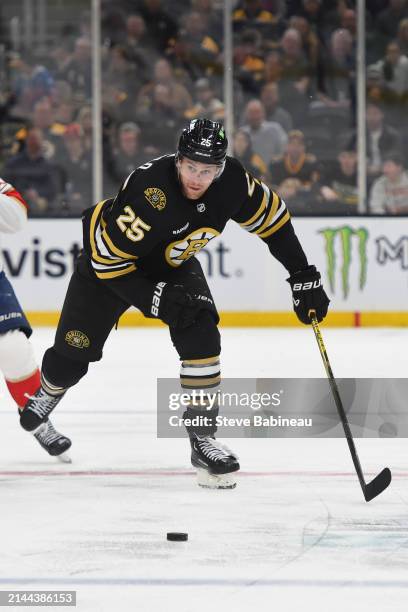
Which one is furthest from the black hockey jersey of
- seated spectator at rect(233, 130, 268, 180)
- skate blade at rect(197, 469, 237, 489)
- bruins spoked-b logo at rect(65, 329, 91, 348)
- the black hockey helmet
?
seated spectator at rect(233, 130, 268, 180)

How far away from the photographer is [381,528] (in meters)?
3.39

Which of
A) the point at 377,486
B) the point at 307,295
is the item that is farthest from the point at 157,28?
the point at 377,486

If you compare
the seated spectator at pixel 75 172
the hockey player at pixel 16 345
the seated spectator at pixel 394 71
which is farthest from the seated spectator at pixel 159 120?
the hockey player at pixel 16 345

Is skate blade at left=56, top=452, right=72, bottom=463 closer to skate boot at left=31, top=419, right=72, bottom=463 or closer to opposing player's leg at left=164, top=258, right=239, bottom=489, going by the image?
skate boot at left=31, top=419, right=72, bottom=463

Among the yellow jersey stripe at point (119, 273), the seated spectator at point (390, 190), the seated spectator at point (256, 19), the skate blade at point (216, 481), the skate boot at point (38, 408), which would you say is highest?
the seated spectator at point (256, 19)

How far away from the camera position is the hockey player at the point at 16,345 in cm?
433

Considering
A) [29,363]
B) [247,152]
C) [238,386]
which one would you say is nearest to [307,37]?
[247,152]

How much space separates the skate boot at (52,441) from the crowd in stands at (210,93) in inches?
216

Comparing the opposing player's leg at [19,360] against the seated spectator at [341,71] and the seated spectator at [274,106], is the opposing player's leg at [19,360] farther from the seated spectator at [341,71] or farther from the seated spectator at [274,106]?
the seated spectator at [341,71]

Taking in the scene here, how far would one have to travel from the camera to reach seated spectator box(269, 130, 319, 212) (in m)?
9.78

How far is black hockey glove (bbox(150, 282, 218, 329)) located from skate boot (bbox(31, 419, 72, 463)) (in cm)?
78

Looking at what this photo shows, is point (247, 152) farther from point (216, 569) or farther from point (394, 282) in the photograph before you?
point (216, 569)

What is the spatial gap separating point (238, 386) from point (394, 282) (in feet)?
9.79

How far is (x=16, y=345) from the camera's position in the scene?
4398 millimetres
